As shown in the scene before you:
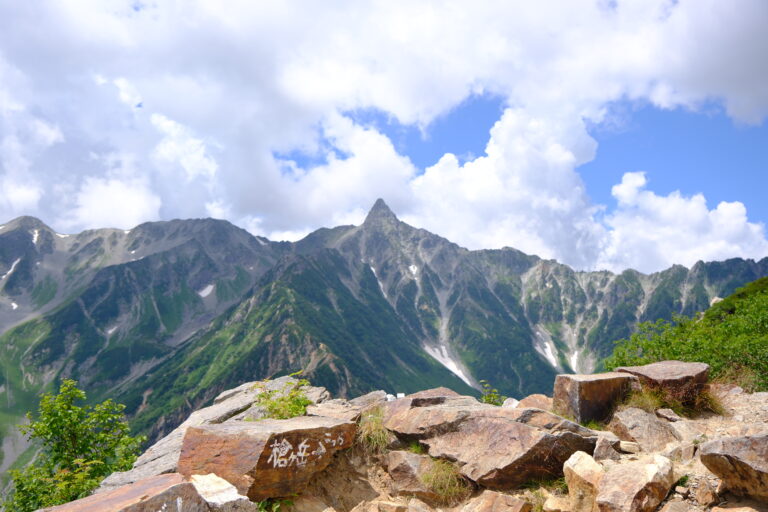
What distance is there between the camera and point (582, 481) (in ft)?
31.8

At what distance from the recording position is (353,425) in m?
12.6

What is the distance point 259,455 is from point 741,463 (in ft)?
32.3

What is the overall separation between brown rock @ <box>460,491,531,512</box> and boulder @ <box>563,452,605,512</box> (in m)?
1.04

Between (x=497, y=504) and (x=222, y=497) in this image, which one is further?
(x=497, y=504)

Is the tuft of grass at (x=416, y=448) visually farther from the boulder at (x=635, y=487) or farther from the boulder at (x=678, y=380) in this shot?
the boulder at (x=678, y=380)

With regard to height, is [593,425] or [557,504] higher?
[593,425]

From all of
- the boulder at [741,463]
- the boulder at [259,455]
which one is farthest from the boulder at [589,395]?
the boulder at [259,455]

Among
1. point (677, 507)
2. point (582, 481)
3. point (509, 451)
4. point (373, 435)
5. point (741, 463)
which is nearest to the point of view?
point (741, 463)

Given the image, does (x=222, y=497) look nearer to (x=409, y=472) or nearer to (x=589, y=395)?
(x=409, y=472)

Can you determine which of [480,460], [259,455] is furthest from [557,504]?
[259,455]

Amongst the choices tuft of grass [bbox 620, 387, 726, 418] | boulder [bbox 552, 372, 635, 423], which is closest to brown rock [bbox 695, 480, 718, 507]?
boulder [bbox 552, 372, 635, 423]

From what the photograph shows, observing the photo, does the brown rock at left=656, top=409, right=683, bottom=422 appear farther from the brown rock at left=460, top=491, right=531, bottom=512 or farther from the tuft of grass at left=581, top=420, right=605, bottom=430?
the brown rock at left=460, top=491, right=531, bottom=512

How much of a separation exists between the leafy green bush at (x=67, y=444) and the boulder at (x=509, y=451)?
1865 cm

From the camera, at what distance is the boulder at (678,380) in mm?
15016
